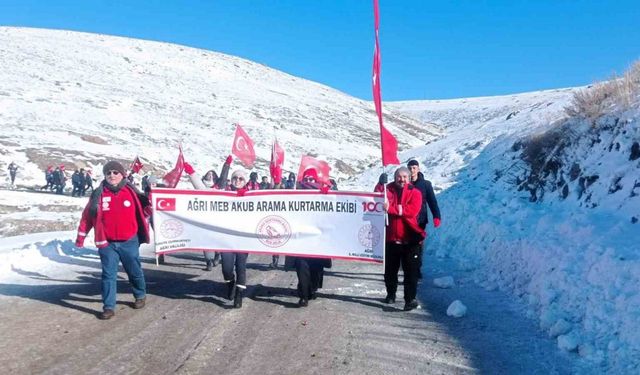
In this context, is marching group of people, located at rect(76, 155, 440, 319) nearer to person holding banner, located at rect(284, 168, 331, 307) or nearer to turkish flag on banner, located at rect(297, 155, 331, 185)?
person holding banner, located at rect(284, 168, 331, 307)

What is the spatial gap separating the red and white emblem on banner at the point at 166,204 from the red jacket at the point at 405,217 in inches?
120

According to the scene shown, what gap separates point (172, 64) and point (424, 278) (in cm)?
7173

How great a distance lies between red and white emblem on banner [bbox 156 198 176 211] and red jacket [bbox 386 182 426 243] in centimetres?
305

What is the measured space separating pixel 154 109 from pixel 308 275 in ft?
156

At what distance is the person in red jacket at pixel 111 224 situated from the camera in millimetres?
6459

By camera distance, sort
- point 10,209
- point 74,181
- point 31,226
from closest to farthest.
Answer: point 31,226 → point 10,209 → point 74,181

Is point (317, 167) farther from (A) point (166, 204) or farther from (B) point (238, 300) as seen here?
(B) point (238, 300)

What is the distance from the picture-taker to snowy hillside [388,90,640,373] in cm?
534

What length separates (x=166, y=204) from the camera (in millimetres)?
7609

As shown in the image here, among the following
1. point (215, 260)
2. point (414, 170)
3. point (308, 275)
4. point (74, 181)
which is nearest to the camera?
point (308, 275)

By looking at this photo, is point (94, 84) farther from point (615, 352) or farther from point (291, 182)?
point (615, 352)

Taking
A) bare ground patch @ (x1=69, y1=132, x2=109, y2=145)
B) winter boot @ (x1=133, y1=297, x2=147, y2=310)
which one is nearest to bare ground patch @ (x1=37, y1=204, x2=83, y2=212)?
winter boot @ (x1=133, y1=297, x2=147, y2=310)

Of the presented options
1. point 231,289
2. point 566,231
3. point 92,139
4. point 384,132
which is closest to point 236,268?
point 231,289

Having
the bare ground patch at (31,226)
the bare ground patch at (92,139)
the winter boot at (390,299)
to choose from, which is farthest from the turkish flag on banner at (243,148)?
the bare ground patch at (92,139)
